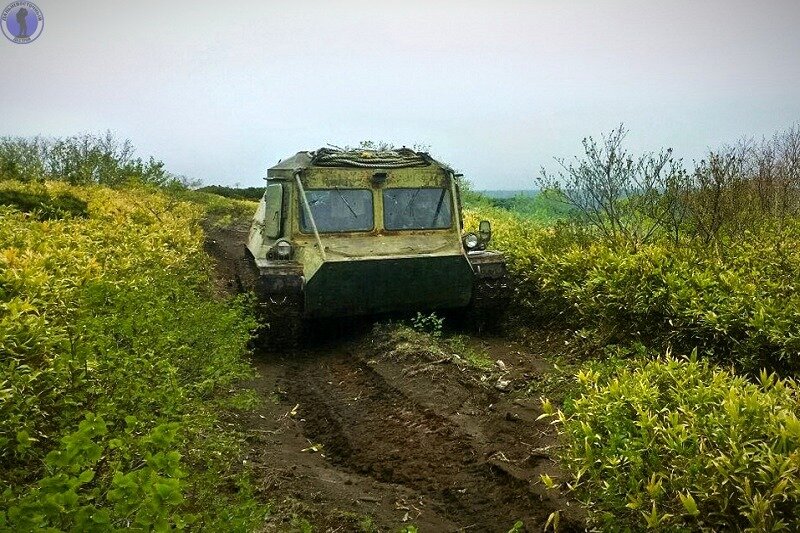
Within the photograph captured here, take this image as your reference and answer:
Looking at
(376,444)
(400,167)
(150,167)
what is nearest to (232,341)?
(376,444)

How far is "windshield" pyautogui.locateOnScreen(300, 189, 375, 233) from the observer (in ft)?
27.3

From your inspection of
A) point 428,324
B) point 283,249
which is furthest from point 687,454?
point 283,249

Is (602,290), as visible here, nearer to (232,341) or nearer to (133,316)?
(232,341)

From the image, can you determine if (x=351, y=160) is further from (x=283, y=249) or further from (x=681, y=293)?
(x=681, y=293)

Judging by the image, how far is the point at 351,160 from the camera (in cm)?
866

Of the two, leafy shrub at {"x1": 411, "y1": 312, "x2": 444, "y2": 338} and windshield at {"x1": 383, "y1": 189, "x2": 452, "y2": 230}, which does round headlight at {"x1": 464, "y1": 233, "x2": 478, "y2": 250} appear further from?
leafy shrub at {"x1": 411, "y1": 312, "x2": 444, "y2": 338}

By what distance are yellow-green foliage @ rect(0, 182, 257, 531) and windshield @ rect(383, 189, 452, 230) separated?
254cm

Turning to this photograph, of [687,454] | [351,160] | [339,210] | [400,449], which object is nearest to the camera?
[687,454]

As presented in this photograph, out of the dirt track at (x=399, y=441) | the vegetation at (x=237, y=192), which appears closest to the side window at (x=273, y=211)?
the dirt track at (x=399, y=441)

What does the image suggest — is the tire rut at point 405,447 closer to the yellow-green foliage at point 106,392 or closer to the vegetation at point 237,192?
the yellow-green foliage at point 106,392

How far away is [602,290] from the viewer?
743cm

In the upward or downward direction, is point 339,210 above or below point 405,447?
above

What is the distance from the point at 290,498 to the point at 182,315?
8.61 feet

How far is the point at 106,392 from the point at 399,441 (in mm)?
2269
